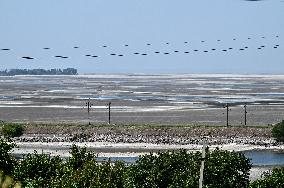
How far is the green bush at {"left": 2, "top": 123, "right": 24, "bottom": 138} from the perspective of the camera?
7300cm

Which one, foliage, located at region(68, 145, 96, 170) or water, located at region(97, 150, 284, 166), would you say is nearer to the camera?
foliage, located at region(68, 145, 96, 170)

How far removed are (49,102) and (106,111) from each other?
22.2 m

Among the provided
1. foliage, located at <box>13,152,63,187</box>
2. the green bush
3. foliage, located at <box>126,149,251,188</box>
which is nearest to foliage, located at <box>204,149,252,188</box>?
foliage, located at <box>126,149,251,188</box>

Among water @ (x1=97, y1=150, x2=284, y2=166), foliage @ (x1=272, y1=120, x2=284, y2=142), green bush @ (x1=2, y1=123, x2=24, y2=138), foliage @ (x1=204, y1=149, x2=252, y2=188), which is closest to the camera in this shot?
foliage @ (x1=204, y1=149, x2=252, y2=188)

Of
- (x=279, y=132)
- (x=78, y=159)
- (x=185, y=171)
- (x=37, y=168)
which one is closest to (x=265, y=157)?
(x=279, y=132)

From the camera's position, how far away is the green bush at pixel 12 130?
73.0 m

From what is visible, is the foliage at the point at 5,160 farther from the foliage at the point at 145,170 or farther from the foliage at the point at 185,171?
the foliage at the point at 185,171

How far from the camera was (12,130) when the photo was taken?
7431 centimetres

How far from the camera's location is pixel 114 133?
73625 millimetres

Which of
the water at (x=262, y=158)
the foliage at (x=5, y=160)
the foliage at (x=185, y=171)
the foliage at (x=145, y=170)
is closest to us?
the foliage at (x=145, y=170)

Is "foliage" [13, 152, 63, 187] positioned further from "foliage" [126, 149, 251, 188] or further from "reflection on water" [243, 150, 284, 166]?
"reflection on water" [243, 150, 284, 166]

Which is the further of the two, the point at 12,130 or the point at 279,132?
the point at 12,130

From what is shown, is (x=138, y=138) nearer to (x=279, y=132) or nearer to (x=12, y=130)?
(x=12, y=130)

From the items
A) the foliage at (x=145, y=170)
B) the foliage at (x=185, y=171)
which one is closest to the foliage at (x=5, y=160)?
the foliage at (x=145, y=170)
